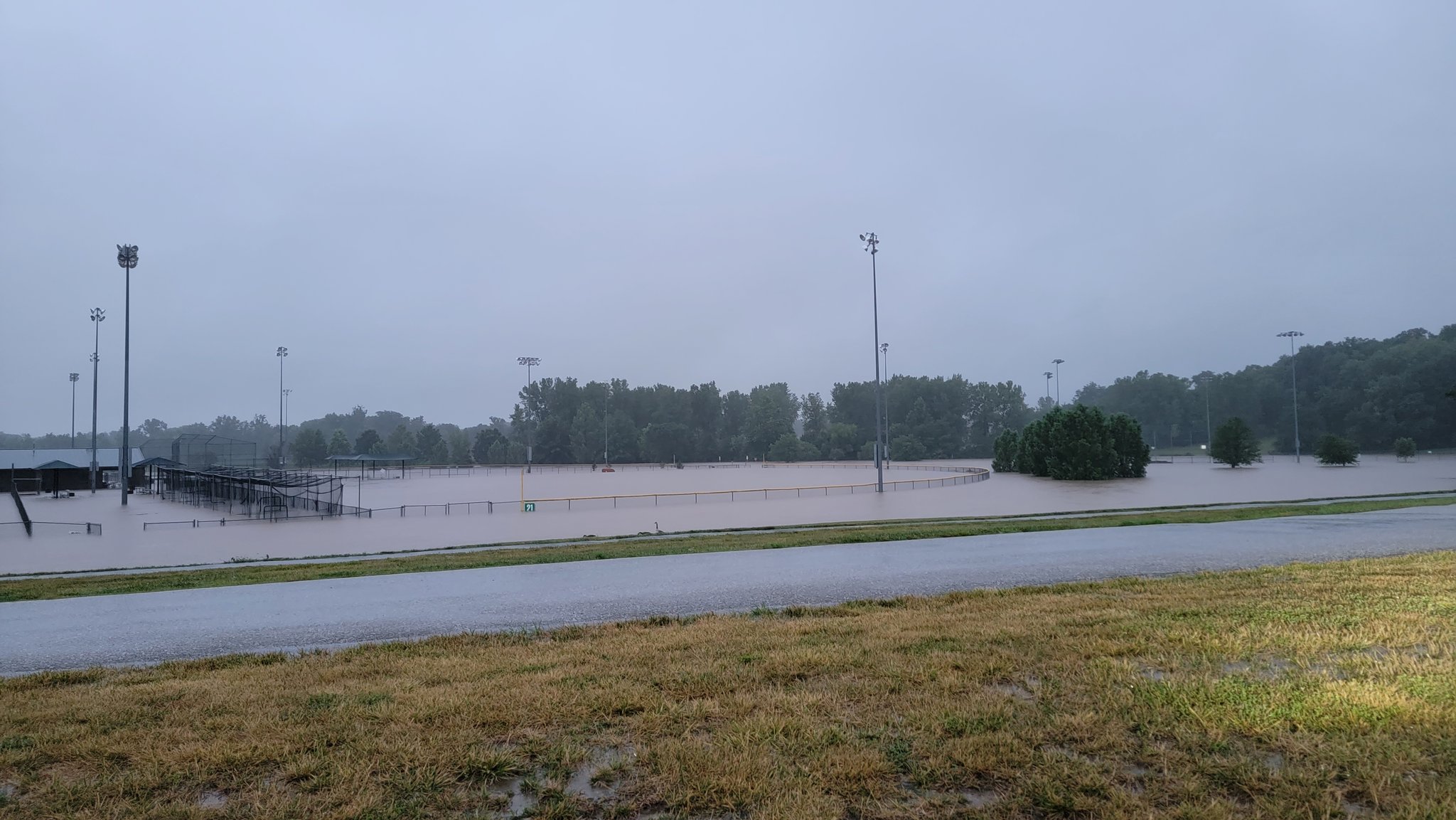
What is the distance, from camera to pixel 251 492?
3522 centimetres

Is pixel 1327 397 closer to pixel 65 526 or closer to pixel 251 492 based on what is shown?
pixel 251 492

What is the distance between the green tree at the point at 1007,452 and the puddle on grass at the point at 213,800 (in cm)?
6462

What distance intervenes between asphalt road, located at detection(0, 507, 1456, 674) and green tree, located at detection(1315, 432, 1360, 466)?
5718cm

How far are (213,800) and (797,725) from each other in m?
3.04

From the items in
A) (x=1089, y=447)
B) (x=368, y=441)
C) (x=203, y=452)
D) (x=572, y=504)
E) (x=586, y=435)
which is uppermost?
(x=586, y=435)

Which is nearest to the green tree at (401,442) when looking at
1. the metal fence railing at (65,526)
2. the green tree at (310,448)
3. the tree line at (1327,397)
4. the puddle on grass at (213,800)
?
the green tree at (310,448)

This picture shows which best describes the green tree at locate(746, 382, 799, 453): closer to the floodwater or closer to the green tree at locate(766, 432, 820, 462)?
the green tree at locate(766, 432, 820, 462)

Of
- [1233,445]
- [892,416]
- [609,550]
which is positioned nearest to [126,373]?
[609,550]

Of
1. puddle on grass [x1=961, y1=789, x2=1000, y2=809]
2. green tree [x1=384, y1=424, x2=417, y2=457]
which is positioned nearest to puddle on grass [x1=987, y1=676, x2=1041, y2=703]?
puddle on grass [x1=961, y1=789, x2=1000, y2=809]

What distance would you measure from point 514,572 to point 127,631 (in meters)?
4.88

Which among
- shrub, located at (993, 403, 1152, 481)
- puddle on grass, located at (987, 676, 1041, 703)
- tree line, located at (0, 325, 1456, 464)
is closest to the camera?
puddle on grass, located at (987, 676, 1041, 703)

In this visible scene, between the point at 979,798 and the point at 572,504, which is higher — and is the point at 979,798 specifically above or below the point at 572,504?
above

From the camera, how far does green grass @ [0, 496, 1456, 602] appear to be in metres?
12.2

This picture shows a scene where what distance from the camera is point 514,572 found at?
39.2 feet
